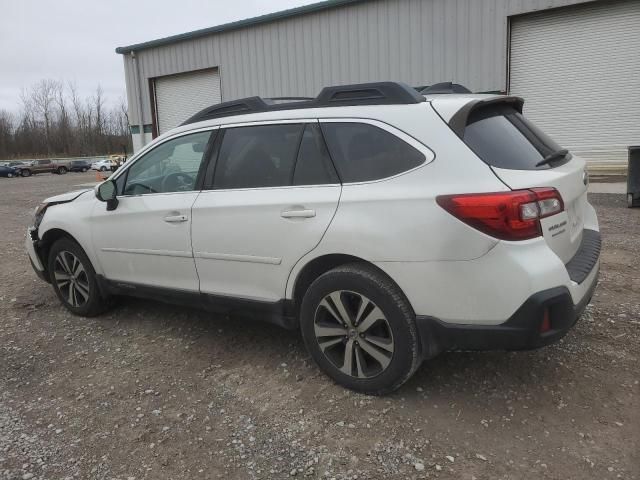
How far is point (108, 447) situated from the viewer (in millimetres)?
2783

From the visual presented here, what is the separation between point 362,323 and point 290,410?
2.18ft

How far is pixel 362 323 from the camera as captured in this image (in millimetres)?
2992

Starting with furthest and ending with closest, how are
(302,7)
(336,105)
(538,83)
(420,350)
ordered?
(302,7) → (538,83) → (336,105) → (420,350)

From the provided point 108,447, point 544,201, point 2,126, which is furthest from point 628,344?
point 2,126

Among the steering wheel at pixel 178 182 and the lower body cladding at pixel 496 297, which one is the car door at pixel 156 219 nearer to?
the steering wheel at pixel 178 182

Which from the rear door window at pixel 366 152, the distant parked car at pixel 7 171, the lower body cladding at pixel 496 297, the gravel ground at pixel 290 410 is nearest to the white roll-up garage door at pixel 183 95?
the gravel ground at pixel 290 410

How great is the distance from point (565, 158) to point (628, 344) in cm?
142

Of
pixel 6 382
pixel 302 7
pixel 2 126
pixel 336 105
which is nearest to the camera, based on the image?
pixel 336 105

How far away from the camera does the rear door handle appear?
3.04 meters

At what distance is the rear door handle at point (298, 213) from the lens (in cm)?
304

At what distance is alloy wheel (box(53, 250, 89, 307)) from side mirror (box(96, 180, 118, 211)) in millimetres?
730

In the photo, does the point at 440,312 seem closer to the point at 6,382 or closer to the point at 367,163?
the point at 367,163

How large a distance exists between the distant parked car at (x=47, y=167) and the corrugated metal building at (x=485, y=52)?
35.6m

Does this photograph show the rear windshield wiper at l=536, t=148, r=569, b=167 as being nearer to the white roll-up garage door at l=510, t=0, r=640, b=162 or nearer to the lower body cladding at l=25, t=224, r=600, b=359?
the lower body cladding at l=25, t=224, r=600, b=359
